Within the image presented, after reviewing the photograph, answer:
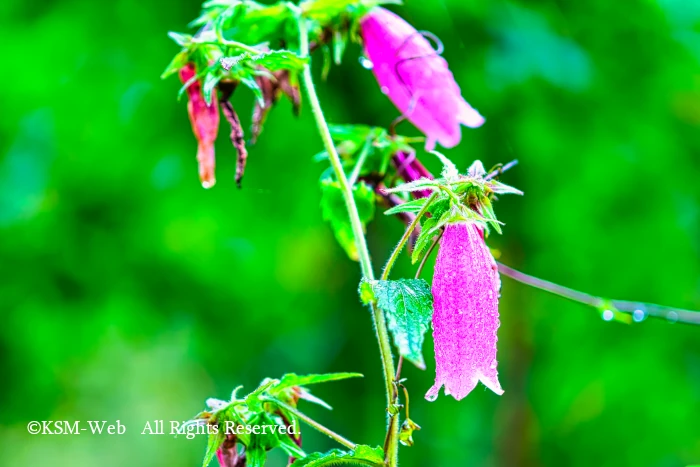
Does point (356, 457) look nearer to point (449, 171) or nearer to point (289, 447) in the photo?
point (289, 447)

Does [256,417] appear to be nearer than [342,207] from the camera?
Yes

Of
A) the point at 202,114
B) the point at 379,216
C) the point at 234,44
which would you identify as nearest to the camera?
the point at 234,44

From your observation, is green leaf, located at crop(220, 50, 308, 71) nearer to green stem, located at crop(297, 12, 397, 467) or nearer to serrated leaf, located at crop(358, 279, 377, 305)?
green stem, located at crop(297, 12, 397, 467)

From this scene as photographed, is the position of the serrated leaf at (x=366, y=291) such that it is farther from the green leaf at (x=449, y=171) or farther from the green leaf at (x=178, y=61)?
the green leaf at (x=178, y=61)

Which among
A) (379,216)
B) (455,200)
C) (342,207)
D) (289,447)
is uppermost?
(455,200)

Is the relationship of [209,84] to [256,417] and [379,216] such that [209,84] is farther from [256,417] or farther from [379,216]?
[379,216]

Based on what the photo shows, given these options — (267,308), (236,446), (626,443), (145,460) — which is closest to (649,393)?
(626,443)

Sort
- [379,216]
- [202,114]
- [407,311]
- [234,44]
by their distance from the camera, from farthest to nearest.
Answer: [379,216], [202,114], [234,44], [407,311]

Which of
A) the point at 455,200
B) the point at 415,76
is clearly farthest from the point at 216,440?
the point at 415,76

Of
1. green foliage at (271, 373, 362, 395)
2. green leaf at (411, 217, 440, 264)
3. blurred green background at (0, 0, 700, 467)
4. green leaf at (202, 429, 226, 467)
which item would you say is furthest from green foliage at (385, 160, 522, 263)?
blurred green background at (0, 0, 700, 467)

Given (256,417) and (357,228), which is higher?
(357,228)
